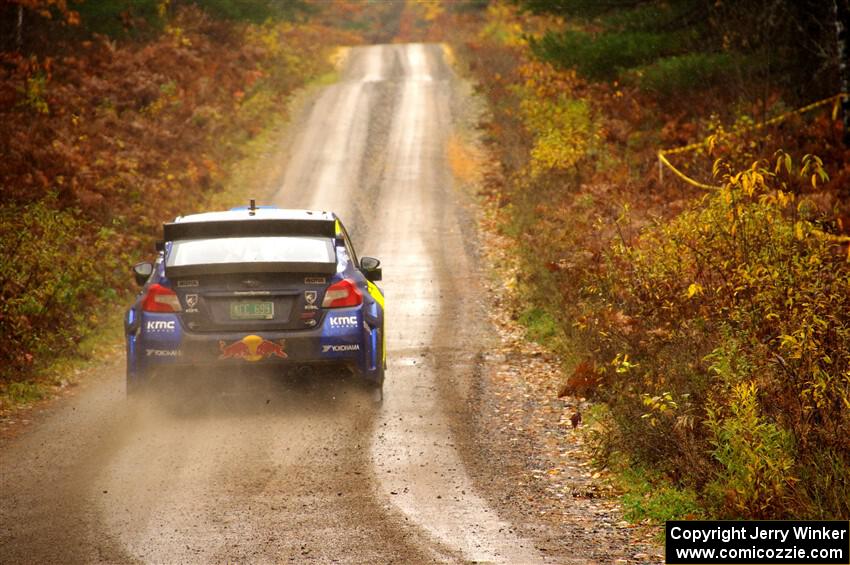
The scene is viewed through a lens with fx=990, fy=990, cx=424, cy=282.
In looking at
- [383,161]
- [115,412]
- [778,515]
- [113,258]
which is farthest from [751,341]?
[383,161]

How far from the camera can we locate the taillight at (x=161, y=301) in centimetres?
916

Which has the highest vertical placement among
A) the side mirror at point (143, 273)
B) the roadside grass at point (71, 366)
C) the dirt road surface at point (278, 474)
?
the side mirror at point (143, 273)

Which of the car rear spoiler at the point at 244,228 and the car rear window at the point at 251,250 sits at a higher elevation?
the car rear spoiler at the point at 244,228

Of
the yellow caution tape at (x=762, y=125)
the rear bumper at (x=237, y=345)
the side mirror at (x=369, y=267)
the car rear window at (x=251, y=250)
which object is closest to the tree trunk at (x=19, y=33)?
the yellow caution tape at (x=762, y=125)

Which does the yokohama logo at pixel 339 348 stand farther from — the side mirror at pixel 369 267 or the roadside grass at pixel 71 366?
the roadside grass at pixel 71 366

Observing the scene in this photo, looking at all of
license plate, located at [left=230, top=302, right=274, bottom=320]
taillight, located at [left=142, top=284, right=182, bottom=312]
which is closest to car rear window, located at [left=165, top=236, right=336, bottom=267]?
taillight, located at [left=142, top=284, right=182, bottom=312]

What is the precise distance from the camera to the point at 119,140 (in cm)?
2270

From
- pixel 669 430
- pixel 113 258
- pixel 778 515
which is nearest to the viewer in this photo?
pixel 778 515

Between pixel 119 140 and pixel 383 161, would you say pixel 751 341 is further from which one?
pixel 383 161

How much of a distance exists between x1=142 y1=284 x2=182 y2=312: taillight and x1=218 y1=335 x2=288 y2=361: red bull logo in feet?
1.92

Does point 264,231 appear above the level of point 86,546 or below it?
above

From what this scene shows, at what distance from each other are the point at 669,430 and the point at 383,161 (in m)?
22.2

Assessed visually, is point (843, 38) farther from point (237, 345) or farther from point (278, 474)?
point (278, 474)

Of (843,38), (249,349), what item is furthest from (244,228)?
(843,38)
